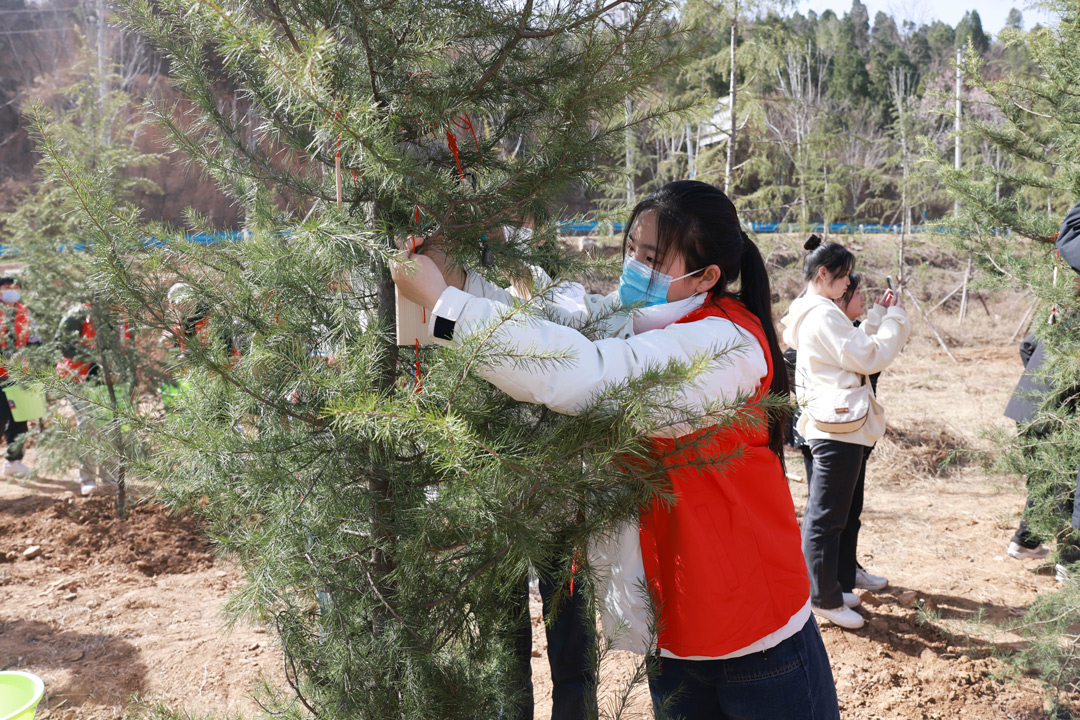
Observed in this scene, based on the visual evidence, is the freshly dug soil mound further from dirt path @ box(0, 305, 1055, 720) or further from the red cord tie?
the red cord tie

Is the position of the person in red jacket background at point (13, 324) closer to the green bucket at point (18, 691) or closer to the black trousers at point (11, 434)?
the black trousers at point (11, 434)

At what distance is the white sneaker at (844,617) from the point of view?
12.2ft

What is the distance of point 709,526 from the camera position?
1.57 m

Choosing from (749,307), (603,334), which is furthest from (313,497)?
(749,307)

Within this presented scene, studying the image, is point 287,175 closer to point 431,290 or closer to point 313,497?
point 431,290

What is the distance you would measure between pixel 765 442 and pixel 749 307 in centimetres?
35

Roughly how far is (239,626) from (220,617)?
0.48m

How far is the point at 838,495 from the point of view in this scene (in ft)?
12.1

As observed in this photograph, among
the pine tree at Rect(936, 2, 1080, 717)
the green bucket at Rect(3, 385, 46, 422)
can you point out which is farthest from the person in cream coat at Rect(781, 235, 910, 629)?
the green bucket at Rect(3, 385, 46, 422)

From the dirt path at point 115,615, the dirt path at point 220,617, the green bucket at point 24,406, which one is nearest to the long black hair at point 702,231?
the dirt path at point 220,617

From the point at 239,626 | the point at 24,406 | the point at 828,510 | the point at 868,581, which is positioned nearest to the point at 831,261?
the point at 828,510

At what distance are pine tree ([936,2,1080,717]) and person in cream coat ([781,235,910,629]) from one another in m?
0.72

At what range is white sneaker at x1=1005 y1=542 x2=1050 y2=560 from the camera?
4770 mm

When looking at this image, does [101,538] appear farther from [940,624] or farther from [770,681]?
[940,624]
